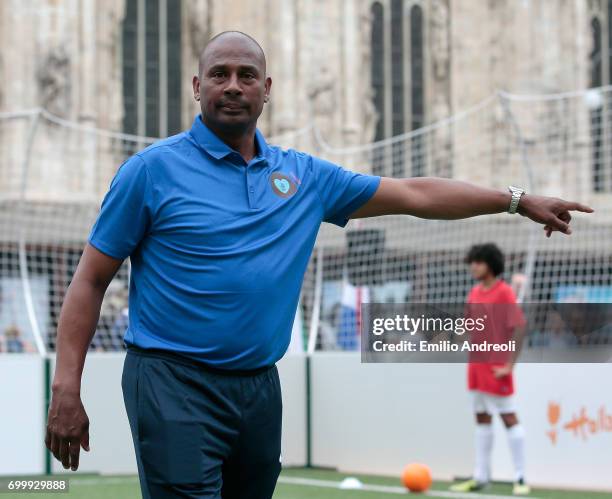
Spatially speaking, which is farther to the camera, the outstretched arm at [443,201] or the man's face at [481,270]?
the man's face at [481,270]

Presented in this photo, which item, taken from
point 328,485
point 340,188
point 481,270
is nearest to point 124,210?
point 340,188

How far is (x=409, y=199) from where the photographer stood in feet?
13.3

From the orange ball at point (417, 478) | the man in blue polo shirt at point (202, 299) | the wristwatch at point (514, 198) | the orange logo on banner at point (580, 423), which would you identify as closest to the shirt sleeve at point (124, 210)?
the man in blue polo shirt at point (202, 299)

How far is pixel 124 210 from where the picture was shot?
11.9ft

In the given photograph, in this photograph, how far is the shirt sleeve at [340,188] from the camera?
4.00m

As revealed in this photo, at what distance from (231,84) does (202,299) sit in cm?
57

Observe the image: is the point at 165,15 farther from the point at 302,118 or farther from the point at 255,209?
the point at 255,209

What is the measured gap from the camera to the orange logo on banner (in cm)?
1039

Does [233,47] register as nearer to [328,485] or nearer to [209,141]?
[209,141]

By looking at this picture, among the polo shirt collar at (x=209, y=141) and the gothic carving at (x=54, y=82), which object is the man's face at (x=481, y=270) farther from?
the gothic carving at (x=54, y=82)

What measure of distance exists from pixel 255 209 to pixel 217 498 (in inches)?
29.6

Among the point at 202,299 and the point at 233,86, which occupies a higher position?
the point at 233,86

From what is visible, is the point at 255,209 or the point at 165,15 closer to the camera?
the point at 255,209

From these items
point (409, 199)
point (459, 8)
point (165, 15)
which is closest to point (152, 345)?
point (409, 199)
